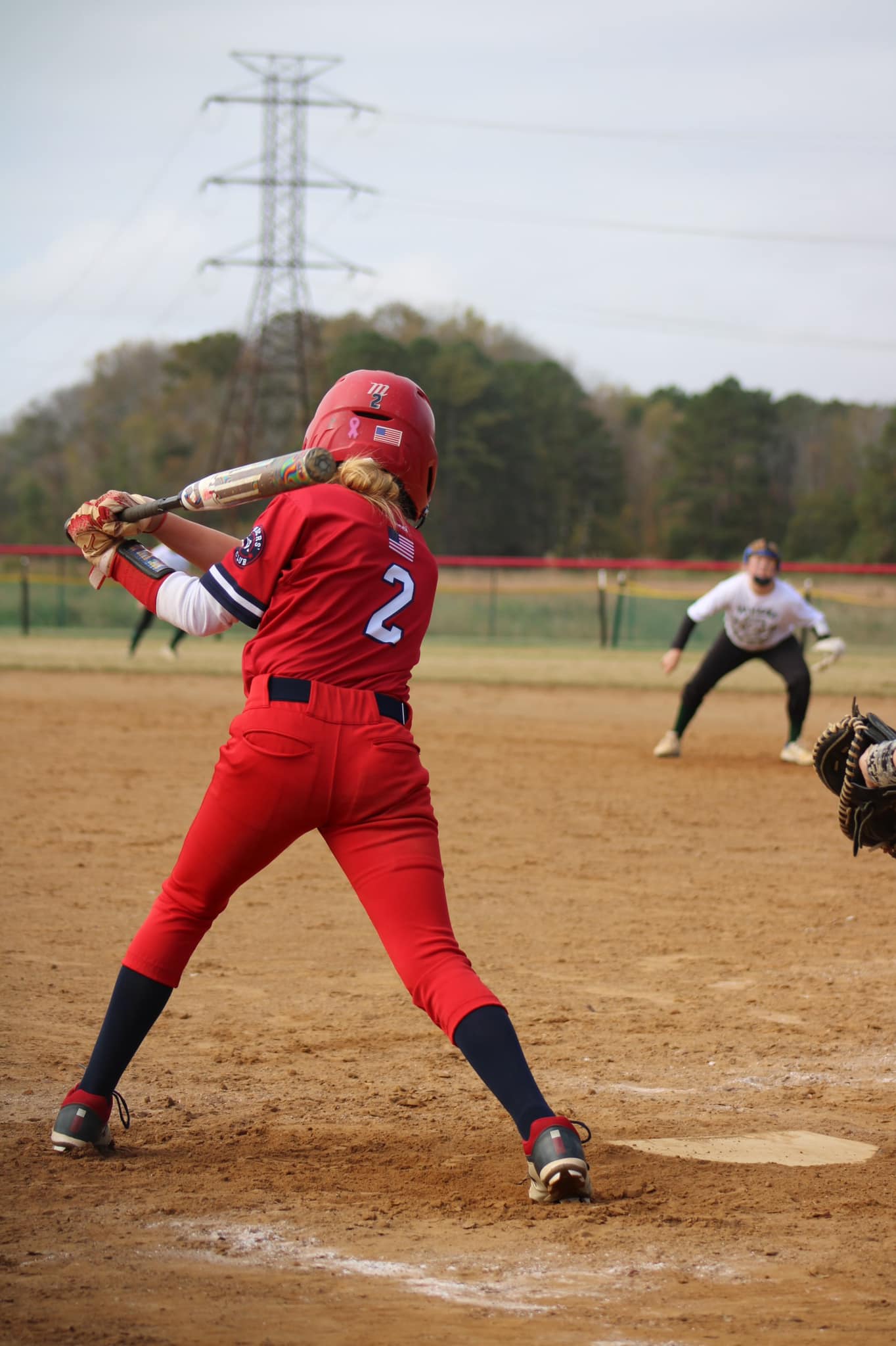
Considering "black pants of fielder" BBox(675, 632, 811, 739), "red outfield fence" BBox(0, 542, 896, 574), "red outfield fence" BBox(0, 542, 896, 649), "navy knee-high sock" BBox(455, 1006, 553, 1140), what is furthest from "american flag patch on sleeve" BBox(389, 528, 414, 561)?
"red outfield fence" BBox(0, 542, 896, 574)

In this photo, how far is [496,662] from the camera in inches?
845

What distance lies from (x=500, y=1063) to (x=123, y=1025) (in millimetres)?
952

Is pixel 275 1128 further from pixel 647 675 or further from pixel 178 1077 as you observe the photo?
pixel 647 675

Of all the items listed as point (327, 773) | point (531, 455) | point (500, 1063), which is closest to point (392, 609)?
point (327, 773)

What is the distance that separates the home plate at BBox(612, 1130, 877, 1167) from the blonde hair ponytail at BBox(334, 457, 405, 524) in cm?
179

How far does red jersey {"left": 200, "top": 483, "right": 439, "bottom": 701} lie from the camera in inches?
121

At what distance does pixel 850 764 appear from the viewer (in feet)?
12.4

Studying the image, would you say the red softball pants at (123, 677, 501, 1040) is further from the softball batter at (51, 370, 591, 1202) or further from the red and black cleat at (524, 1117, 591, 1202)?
the red and black cleat at (524, 1117, 591, 1202)

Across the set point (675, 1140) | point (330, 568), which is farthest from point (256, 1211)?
point (330, 568)

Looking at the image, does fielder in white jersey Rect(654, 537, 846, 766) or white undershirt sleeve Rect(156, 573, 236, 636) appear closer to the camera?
white undershirt sleeve Rect(156, 573, 236, 636)

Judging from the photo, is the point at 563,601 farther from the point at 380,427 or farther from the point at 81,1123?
the point at 81,1123

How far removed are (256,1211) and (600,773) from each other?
7.57 meters

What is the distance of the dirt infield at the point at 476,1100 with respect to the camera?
249cm

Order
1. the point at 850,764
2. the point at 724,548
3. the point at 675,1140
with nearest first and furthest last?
the point at 675,1140, the point at 850,764, the point at 724,548
